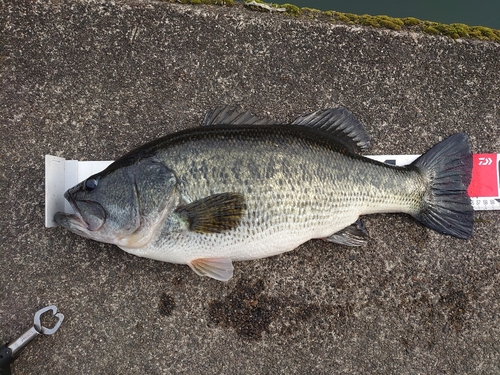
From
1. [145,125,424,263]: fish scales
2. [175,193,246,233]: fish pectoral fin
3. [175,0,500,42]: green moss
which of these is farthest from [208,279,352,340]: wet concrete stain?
[175,0,500,42]: green moss

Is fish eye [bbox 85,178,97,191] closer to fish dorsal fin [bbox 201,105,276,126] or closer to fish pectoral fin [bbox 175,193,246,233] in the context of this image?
fish pectoral fin [bbox 175,193,246,233]

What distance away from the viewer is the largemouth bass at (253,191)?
7.04 feet

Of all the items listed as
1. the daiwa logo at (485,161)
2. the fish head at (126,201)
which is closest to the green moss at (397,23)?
the daiwa logo at (485,161)

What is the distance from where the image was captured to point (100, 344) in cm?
252

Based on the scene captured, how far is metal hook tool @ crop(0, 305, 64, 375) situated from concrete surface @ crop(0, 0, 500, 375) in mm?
77

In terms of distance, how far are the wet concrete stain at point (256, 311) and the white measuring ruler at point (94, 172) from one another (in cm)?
122

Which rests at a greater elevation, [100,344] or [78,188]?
[78,188]

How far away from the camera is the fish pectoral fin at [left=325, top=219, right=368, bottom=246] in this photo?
251 cm

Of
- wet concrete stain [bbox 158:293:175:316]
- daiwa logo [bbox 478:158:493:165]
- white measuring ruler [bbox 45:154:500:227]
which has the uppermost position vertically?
daiwa logo [bbox 478:158:493:165]

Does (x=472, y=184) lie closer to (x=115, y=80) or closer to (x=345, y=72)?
(x=345, y=72)

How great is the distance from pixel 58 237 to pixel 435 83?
300 cm

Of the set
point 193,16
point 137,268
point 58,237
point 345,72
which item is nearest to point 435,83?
point 345,72

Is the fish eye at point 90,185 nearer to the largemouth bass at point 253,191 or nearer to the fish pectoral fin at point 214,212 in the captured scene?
the largemouth bass at point 253,191

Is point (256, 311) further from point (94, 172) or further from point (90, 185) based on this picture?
point (94, 172)
